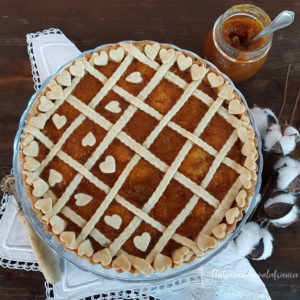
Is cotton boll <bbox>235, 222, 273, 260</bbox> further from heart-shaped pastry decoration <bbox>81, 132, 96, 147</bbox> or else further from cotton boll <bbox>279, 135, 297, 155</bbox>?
heart-shaped pastry decoration <bbox>81, 132, 96, 147</bbox>

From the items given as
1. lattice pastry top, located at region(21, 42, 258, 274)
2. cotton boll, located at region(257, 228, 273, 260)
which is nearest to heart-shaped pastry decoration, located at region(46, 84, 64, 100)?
lattice pastry top, located at region(21, 42, 258, 274)

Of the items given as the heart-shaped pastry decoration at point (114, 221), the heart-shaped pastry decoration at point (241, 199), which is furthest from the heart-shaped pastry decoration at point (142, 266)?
the heart-shaped pastry decoration at point (241, 199)

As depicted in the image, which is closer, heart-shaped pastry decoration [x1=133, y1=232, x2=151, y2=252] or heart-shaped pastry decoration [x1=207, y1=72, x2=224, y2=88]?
heart-shaped pastry decoration [x1=133, y1=232, x2=151, y2=252]

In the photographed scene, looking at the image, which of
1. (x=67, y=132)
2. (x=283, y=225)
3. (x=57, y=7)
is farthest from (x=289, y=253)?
(x=57, y=7)

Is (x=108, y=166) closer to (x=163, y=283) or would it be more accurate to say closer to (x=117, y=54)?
(x=117, y=54)

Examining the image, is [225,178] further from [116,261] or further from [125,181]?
[116,261]

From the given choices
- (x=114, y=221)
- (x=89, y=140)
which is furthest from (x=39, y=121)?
(x=114, y=221)

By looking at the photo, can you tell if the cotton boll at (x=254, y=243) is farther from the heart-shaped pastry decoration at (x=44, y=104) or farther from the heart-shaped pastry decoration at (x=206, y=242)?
the heart-shaped pastry decoration at (x=44, y=104)
